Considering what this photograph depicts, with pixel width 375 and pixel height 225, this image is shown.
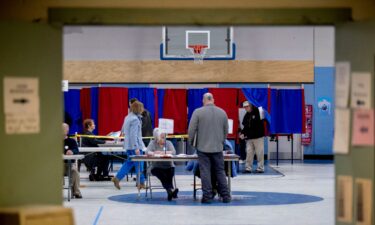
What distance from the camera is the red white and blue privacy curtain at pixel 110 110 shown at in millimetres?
21266

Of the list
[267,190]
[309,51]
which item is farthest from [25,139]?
[309,51]

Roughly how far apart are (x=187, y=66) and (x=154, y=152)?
9.87 metres

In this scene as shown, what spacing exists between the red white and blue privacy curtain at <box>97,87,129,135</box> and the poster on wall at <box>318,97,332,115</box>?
5.86m

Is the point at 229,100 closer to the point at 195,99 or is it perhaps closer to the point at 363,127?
the point at 195,99

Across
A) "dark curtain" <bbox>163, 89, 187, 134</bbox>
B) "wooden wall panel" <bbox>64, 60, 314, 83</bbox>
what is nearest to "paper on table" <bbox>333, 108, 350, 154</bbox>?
"dark curtain" <bbox>163, 89, 187, 134</bbox>

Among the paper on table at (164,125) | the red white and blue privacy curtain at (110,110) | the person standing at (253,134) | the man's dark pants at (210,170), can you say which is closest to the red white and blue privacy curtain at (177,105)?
the red white and blue privacy curtain at (110,110)

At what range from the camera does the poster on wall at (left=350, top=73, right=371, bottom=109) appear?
544 cm

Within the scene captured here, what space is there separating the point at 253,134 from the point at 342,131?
12.4m

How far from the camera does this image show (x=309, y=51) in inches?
899

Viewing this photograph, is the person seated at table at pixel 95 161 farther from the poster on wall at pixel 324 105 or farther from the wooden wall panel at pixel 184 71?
the poster on wall at pixel 324 105

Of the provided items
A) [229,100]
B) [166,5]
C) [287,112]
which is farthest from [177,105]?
[166,5]

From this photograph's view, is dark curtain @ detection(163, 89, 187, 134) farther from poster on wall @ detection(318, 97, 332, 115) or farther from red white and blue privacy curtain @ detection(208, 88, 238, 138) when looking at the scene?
poster on wall @ detection(318, 97, 332, 115)

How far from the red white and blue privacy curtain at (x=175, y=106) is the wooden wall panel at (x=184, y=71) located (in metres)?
0.72

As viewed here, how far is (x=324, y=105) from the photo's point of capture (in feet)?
75.4
